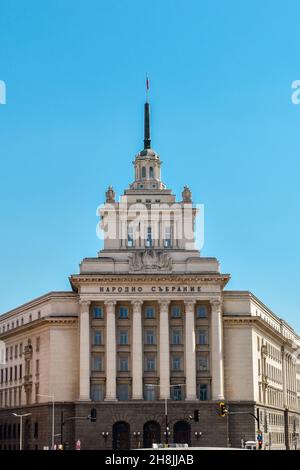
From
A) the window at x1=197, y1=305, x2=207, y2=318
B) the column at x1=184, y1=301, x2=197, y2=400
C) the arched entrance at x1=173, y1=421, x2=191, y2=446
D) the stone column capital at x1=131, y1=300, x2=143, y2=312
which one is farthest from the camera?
the window at x1=197, y1=305, x2=207, y2=318

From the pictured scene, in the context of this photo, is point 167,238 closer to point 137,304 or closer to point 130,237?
point 130,237

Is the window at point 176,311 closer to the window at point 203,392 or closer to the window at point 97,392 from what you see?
the window at point 203,392

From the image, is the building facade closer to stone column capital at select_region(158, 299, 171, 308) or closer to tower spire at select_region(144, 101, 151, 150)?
stone column capital at select_region(158, 299, 171, 308)

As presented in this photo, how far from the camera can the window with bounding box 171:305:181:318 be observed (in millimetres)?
132750

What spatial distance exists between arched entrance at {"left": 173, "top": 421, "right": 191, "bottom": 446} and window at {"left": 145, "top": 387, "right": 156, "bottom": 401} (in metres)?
5.15

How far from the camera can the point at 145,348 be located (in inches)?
5167

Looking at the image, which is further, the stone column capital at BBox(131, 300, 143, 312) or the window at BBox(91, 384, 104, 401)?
the stone column capital at BBox(131, 300, 143, 312)

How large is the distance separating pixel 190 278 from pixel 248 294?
11239mm

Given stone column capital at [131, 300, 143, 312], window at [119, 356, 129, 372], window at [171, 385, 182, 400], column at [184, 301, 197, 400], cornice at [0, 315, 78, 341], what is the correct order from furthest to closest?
cornice at [0, 315, 78, 341]
stone column capital at [131, 300, 143, 312]
window at [119, 356, 129, 372]
window at [171, 385, 182, 400]
column at [184, 301, 197, 400]

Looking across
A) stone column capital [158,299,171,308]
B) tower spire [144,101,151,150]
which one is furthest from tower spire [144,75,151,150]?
stone column capital [158,299,171,308]
